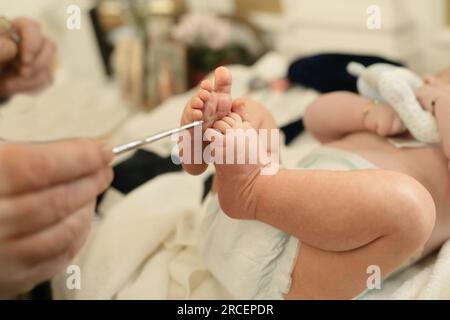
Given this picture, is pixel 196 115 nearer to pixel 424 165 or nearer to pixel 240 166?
pixel 240 166

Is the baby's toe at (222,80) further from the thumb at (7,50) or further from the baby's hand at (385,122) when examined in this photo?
the thumb at (7,50)

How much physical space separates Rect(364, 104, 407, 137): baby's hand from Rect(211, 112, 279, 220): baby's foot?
205 mm

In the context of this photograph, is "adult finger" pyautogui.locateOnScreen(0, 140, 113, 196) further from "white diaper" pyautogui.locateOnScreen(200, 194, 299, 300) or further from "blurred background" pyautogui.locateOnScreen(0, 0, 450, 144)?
"blurred background" pyautogui.locateOnScreen(0, 0, 450, 144)

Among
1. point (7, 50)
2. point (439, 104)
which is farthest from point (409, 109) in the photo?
point (7, 50)

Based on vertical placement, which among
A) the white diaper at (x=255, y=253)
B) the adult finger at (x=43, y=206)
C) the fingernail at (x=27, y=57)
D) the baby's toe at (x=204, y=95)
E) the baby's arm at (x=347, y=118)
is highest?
the baby's toe at (x=204, y=95)

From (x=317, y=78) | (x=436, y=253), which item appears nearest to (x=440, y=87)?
(x=436, y=253)

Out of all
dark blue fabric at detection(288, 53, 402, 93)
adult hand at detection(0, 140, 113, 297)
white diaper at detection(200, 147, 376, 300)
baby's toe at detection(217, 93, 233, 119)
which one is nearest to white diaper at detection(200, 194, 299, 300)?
white diaper at detection(200, 147, 376, 300)

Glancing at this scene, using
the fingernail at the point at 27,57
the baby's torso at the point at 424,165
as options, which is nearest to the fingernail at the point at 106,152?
the baby's torso at the point at 424,165

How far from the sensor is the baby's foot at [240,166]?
1.89 ft

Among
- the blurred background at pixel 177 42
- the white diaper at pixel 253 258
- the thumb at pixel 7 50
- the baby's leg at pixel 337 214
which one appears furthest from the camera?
the blurred background at pixel 177 42

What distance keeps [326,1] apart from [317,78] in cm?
34

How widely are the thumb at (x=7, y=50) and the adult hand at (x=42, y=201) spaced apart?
1.57ft

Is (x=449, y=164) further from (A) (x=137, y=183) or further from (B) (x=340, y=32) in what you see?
(B) (x=340, y=32)

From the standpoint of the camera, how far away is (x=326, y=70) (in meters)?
1.20
